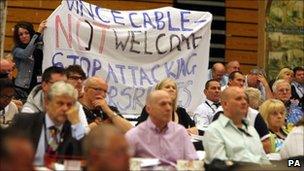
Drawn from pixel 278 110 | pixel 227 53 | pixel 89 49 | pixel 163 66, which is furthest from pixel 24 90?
pixel 227 53

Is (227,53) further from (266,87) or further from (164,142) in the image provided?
(164,142)

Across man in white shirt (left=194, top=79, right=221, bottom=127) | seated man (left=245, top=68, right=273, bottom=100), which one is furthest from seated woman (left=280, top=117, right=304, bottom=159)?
seated man (left=245, top=68, right=273, bottom=100)

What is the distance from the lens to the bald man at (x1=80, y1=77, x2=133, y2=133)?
309 inches

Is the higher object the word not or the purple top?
the purple top

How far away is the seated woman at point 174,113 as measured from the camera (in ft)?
28.3

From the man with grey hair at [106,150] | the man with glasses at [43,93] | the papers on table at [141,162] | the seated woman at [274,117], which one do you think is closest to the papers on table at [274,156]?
the seated woman at [274,117]

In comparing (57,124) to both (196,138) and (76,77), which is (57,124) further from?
(196,138)

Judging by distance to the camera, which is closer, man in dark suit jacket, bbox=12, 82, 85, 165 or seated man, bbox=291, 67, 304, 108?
man in dark suit jacket, bbox=12, 82, 85, 165

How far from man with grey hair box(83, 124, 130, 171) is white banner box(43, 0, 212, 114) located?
5.91 metres

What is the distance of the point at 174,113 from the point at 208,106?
1312mm

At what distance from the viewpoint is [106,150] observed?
13.9 ft

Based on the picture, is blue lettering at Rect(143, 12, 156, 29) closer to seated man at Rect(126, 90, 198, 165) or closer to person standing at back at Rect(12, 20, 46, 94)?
person standing at back at Rect(12, 20, 46, 94)

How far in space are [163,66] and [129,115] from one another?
1.18m

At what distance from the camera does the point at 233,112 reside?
23.7ft
